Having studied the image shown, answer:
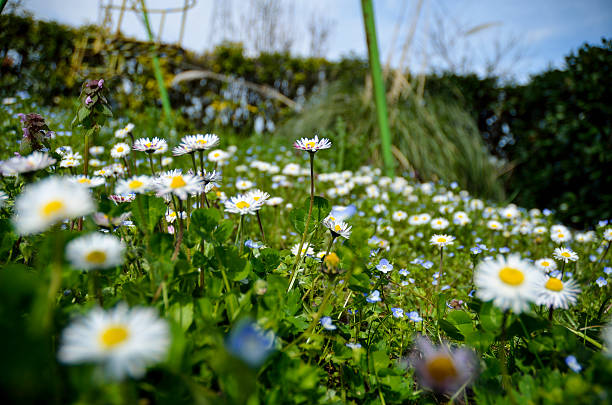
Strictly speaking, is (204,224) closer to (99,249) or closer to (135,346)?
(99,249)

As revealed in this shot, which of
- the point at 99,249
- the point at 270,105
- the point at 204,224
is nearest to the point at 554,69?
the point at 270,105

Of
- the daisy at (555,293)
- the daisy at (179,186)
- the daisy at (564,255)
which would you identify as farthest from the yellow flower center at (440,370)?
the daisy at (564,255)

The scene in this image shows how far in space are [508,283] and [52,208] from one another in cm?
80

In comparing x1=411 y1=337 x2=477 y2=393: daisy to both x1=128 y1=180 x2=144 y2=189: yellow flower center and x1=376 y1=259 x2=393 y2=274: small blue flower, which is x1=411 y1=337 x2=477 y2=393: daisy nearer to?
x1=376 y1=259 x2=393 y2=274: small blue flower

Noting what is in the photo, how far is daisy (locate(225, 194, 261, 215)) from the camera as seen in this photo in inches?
37.5

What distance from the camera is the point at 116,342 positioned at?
446 mm

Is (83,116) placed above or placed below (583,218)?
above

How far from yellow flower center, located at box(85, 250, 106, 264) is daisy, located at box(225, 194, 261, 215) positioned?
406 mm

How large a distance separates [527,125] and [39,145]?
5.28m

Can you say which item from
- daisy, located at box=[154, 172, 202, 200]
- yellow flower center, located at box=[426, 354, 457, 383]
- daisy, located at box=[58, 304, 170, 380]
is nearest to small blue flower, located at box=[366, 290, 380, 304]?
yellow flower center, located at box=[426, 354, 457, 383]

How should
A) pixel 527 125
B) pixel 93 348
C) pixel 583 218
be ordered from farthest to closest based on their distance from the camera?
pixel 527 125 → pixel 583 218 → pixel 93 348

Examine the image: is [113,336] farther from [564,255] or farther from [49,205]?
[564,255]

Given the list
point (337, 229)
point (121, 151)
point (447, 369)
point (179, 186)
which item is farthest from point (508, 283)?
point (121, 151)

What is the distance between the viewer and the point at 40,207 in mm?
528
